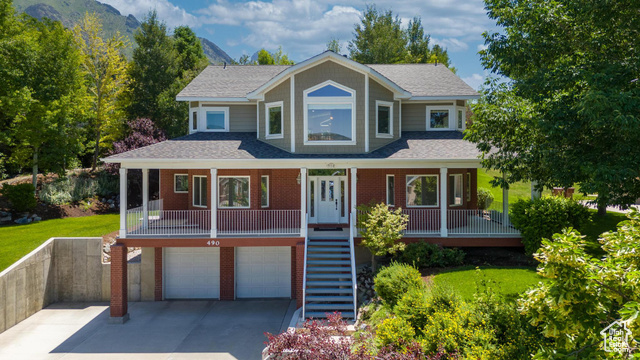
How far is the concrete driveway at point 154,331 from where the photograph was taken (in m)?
13.9

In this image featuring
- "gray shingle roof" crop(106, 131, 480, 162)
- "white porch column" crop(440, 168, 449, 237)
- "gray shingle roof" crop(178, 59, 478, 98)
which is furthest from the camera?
"gray shingle roof" crop(178, 59, 478, 98)

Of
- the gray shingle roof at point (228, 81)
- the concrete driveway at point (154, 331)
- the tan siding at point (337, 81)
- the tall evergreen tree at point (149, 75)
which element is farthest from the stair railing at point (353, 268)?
the tall evergreen tree at point (149, 75)

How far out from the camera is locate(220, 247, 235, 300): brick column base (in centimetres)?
1939

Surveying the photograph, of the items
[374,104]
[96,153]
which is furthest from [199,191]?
[96,153]

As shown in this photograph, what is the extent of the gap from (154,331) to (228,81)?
13.1 metres

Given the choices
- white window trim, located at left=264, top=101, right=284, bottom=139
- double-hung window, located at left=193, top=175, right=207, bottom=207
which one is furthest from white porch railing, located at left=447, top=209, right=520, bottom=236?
double-hung window, located at left=193, top=175, right=207, bottom=207

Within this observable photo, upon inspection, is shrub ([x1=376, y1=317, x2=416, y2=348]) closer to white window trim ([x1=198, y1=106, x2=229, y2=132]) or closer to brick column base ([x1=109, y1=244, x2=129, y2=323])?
brick column base ([x1=109, y1=244, x2=129, y2=323])

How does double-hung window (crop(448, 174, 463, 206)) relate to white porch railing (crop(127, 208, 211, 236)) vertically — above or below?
above

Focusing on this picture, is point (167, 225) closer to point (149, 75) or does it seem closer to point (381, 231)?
point (381, 231)

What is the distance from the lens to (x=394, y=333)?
381 inches

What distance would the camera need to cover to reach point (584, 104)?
10.4m

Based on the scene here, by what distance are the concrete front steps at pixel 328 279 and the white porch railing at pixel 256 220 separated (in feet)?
5.11

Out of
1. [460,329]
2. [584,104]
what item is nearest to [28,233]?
[460,329]

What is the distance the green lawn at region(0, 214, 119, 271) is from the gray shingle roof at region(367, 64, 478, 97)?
17268mm
